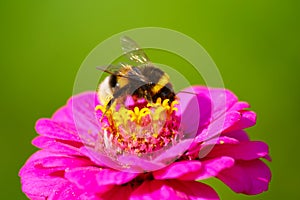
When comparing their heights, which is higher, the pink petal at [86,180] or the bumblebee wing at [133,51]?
the bumblebee wing at [133,51]

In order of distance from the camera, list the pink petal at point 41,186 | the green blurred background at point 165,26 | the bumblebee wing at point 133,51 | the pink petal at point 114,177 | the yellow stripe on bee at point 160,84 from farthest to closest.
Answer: the green blurred background at point 165,26 → the bumblebee wing at point 133,51 → the yellow stripe on bee at point 160,84 → the pink petal at point 41,186 → the pink petal at point 114,177

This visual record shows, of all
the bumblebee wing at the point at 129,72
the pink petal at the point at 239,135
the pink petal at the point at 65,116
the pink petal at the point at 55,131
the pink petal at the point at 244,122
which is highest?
the bumblebee wing at the point at 129,72

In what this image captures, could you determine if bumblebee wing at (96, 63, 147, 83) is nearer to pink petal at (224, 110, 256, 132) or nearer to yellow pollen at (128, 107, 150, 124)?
yellow pollen at (128, 107, 150, 124)

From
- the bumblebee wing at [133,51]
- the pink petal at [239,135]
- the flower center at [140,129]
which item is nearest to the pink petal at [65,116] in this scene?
the flower center at [140,129]

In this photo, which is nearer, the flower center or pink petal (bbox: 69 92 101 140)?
the flower center

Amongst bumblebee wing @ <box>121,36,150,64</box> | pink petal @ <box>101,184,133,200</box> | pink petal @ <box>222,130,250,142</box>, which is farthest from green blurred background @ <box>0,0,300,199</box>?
pink petal @ <box>101,184,133,200</box>

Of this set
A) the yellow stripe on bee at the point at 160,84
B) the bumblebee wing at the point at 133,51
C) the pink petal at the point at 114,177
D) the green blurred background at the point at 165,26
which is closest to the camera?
the pink petal at the point at 114,177

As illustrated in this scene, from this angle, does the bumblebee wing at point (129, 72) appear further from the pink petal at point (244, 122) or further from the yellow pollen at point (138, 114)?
the pink petal at point (244, 122)

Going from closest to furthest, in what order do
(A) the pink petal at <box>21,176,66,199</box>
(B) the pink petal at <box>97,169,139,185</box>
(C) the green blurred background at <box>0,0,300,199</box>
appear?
(B) the pink petal at <box>97,169,139,185</box>
(A) the pink petal at <box>21,176,66,199</box>
(C) the green blurred background at <box>0,0,300,199</box>
